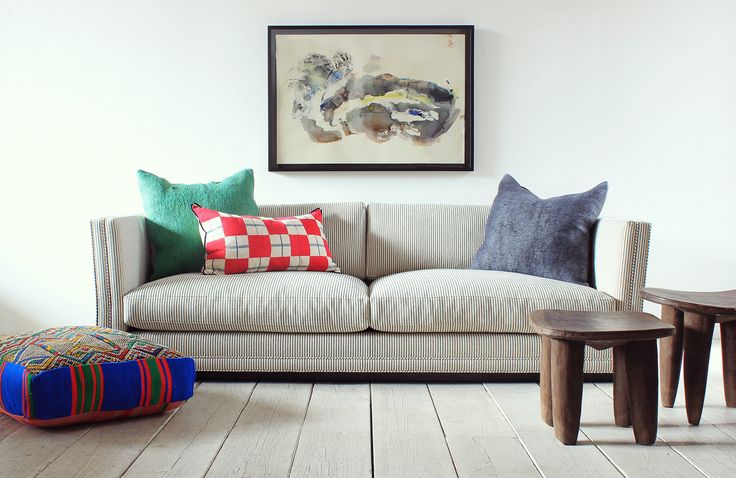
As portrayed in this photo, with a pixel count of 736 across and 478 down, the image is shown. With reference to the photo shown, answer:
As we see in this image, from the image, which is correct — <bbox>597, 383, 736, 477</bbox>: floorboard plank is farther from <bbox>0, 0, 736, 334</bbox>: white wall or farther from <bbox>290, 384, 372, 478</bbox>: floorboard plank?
<bbox>0, 0, 736, 334</bbox>: white wall

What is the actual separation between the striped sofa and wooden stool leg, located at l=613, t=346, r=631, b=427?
50cm

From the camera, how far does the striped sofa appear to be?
2.58 metres

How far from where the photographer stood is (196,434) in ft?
6.75

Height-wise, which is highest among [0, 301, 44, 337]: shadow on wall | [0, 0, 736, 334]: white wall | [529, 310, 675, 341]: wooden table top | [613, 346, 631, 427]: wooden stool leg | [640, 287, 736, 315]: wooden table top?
[0, 0, 736, 334]: white wall

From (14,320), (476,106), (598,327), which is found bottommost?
(14,320)

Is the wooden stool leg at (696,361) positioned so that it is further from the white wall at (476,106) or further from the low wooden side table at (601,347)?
the white wall at (476,106)

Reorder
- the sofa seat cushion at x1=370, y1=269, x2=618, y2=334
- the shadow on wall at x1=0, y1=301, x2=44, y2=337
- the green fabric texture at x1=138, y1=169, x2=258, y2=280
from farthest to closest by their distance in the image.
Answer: the shadow on wall at x1=0, y1=301, x2=44, y2=337, the green fabric texture at x1=138, y1=169, x2=258, y2=280, the sofa seat cushion at x1=370, y1=269, x2=618, y2=334

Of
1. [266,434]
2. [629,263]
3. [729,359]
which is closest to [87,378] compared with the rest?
[266,434]

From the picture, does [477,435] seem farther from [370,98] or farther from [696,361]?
[370,98]

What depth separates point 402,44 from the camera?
3664mm

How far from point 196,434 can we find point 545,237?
5.20ft

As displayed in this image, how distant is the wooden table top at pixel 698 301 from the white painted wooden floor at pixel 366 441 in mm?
364

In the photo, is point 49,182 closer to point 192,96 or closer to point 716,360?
point 192,96

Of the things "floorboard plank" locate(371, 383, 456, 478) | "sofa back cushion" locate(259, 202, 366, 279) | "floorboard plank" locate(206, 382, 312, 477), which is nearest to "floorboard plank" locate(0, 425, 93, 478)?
"floorboard plank" locate(206, 382, 312, 477)
